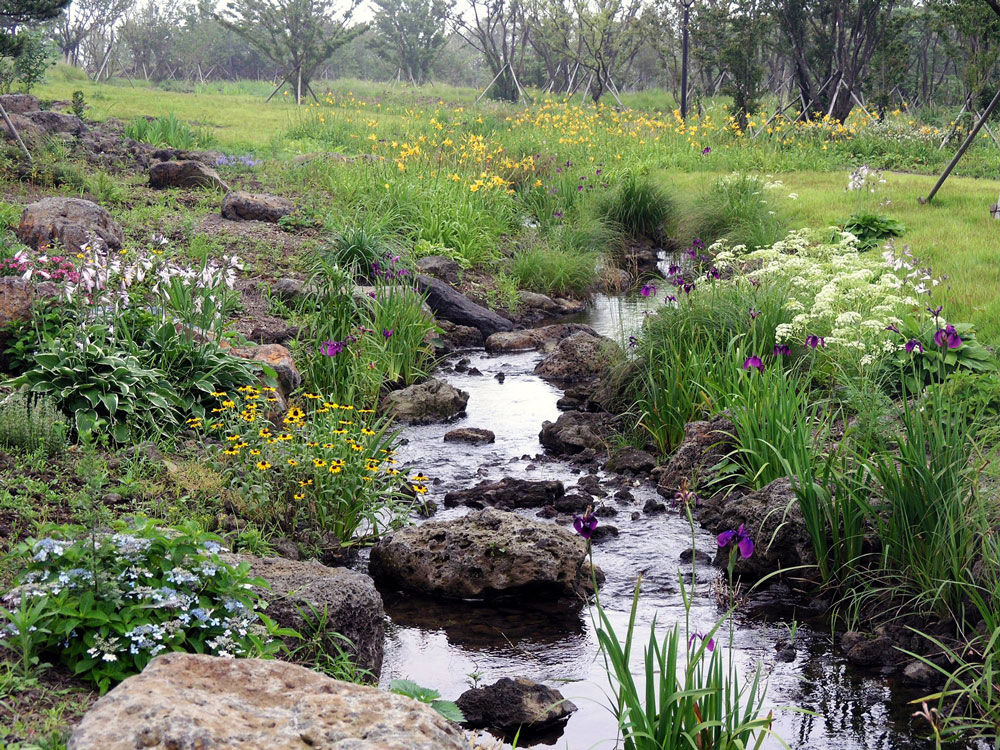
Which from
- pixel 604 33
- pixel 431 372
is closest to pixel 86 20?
pixel 604 33

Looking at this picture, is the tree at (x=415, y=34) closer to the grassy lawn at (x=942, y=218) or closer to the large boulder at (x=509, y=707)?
the grassy lawn at (x=942, y=218)

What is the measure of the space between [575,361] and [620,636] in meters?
4.87

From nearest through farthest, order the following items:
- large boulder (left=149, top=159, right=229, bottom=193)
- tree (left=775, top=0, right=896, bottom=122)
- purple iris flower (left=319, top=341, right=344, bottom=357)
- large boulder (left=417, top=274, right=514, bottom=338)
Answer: purple iris flower (left=319, top=341, right=344, bottom=357), large boulder (left=417, top=274, right=514, bottom=338), large boulder (left=149, top=159, right=229, bottom=193), tree (left=775, top=0, right=896, bottom=122)

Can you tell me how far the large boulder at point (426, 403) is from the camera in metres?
8.03

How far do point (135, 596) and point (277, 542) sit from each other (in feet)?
6.28

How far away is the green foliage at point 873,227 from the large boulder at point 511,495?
6457 millimetres

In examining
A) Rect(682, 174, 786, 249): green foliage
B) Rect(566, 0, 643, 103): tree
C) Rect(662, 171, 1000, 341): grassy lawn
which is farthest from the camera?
Rect(566, 0, 643, 103): tree

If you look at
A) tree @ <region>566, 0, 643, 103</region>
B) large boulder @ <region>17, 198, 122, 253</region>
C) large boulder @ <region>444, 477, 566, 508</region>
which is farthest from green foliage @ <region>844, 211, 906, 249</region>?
tree @ <region>566, 0, 643, 103</region>

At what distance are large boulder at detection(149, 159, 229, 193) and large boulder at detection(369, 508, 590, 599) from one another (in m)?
9.19

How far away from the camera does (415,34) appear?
50969 millimetres

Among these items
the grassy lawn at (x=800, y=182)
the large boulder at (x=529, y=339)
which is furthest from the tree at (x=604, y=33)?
the large boulder at (x=529, y=339)

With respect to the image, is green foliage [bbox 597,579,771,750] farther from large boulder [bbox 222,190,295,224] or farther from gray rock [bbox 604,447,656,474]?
large boulder [bbox 222,190,295,224]

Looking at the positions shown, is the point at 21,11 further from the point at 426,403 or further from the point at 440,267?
the point at 426,403

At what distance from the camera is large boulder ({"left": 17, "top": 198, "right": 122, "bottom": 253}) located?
332 inches
